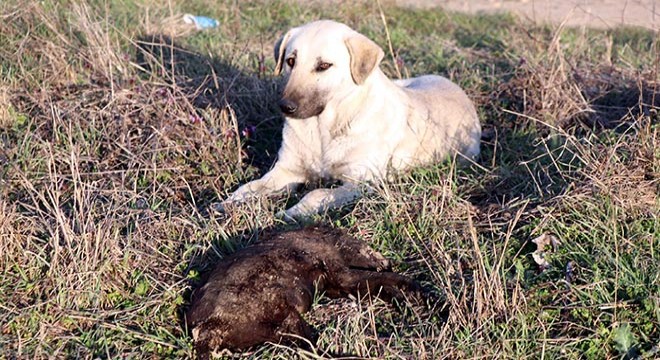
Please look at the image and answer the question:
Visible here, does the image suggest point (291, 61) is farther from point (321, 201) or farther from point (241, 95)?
point (241, 95)

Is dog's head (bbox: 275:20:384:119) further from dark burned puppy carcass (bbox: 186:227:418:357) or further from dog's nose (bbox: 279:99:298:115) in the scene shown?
dark burned puppy carcass (bbox: 186:227:418:357)

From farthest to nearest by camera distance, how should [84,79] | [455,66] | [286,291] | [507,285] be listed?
[455,66]
[84,79]
[507,285]
[286,291]

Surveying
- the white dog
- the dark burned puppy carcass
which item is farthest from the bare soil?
the dark burned puppy carcass

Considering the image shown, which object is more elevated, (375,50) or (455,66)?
(375,50)

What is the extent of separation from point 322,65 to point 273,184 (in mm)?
813

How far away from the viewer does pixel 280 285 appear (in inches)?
139

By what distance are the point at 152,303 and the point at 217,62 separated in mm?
3252

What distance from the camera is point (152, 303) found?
12.0 feet

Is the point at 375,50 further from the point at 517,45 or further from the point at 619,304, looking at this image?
the point at 517,45

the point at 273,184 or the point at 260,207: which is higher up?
the point at 260,207

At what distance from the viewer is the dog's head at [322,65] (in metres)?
4.77

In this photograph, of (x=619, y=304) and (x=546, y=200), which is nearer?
(x=619, y=304)

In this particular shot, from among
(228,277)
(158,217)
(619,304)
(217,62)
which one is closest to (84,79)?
(217,62)

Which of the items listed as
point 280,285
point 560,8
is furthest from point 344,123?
point 560,8
